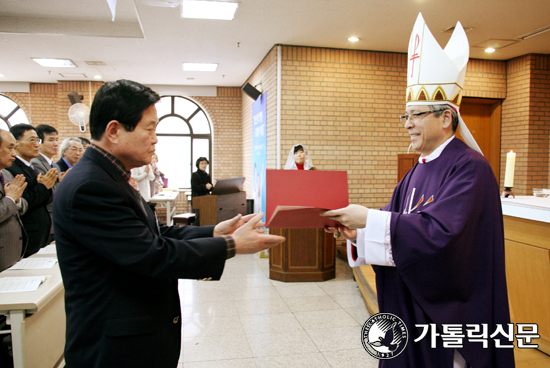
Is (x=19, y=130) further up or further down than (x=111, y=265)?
further up

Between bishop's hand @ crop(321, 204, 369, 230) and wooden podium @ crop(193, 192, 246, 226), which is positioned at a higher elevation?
bishop's hand @ crop(321, 204, 369, 230)

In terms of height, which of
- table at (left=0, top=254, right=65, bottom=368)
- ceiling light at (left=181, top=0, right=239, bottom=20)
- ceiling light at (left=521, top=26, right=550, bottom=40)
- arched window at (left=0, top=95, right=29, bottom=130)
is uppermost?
ceiling light at (left=181, top=0, right=239, bottom=20)

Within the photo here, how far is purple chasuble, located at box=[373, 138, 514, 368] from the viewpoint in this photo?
1388mm

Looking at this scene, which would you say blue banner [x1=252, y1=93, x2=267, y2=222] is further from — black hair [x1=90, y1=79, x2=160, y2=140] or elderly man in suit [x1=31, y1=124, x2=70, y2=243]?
black hair [x1=90, y1=79, x2=160, y2=140]

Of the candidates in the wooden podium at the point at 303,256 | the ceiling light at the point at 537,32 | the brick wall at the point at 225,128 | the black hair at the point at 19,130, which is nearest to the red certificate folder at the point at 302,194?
the black hair at the point at 19,130

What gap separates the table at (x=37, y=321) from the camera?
72.9 inches

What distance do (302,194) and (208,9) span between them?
13.2 ft

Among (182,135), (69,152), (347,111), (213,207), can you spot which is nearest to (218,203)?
(213,207)

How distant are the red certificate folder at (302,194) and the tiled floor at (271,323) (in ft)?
5.66

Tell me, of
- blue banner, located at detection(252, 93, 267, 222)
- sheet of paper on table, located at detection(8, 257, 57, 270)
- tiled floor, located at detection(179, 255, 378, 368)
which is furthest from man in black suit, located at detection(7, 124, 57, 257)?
blue banner, located at detection(252, 93, 267, 222)

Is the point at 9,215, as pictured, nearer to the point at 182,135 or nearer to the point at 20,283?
the point at 20,283

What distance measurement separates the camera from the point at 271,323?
11.4 ft

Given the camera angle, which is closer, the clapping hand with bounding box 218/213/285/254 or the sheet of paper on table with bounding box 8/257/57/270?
the clapping hand with bounding box 218/213/285/254

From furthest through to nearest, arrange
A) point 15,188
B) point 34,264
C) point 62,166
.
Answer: point 62,166 < point 15,188 < point 34,264
